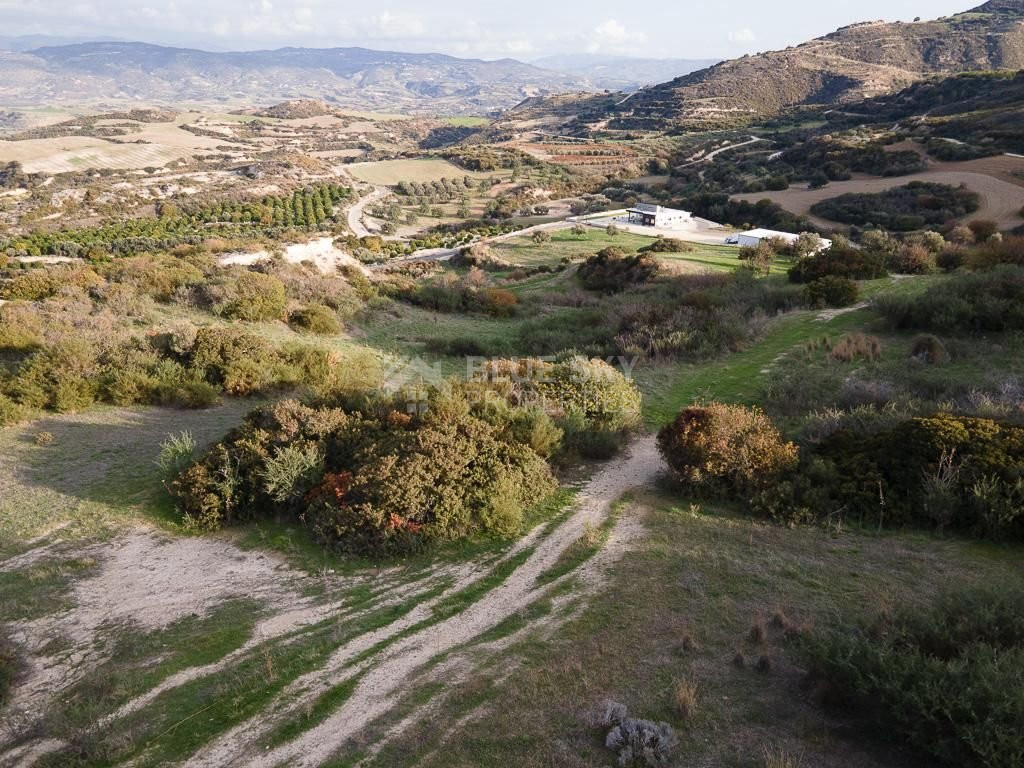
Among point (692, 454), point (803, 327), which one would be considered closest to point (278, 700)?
point (692, 454)

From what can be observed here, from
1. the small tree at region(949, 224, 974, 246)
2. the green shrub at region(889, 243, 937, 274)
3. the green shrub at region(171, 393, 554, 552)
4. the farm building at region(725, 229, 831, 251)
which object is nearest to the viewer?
the green shrub at region(171, 393, 554, 552)

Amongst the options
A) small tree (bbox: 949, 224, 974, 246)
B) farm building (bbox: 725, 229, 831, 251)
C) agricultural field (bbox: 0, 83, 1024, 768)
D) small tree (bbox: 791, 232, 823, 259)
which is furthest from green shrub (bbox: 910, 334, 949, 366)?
farm building (bbox: 725, 229, 831, 251)

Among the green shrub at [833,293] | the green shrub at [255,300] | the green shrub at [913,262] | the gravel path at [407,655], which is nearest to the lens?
the gravel path at [407,655]

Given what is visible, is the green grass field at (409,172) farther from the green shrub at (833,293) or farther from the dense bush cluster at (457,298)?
the green shrub at (833,293)

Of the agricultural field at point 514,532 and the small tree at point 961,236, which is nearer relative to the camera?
the agricultural field at point 514,532

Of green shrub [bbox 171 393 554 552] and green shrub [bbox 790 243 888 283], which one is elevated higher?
green shrub [bbox 790 243 888 283]

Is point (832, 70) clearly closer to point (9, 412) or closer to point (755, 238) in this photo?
point (755, 238)

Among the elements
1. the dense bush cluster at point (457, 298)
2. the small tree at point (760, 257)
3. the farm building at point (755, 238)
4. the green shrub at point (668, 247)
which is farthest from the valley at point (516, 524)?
the green shrub at point (668, 247)

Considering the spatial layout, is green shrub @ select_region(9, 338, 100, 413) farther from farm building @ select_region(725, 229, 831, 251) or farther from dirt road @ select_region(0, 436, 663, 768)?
farm building @ select_region(725, 229, 831, 251)
